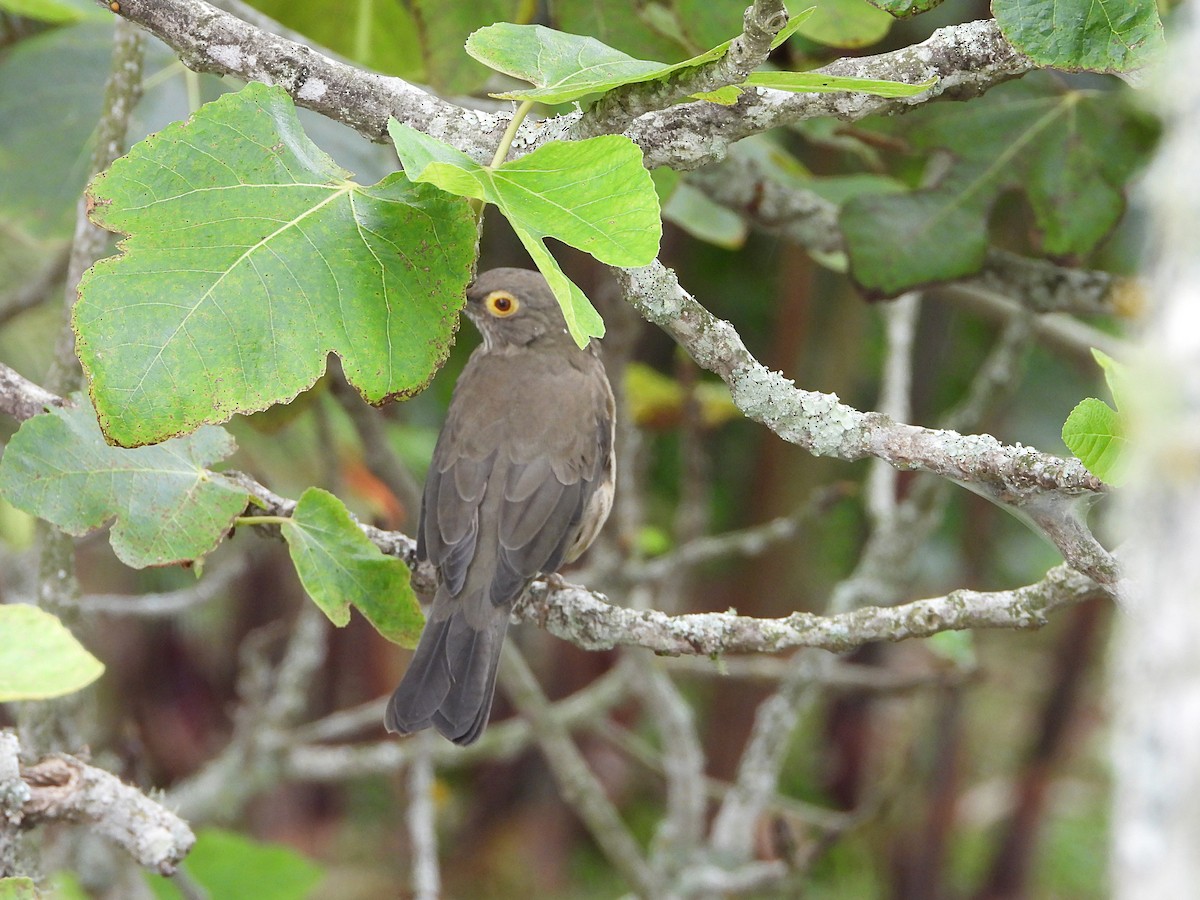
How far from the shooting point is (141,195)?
5.90ft

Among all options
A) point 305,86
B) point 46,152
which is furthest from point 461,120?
point 46,152

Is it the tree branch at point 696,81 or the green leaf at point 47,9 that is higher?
the tree branch at point 696,81

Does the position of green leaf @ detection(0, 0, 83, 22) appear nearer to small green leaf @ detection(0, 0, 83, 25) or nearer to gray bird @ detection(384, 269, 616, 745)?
small green leaf @ detection(0, 0, 83, 25)

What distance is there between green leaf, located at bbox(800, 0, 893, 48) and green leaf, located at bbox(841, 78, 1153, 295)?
360 millimetres

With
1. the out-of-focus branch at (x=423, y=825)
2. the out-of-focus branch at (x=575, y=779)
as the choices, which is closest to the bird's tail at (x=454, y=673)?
the out-of-focus branch at (x=575, y=779)

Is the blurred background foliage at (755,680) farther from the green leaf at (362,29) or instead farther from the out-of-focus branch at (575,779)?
the green leaf at (362,29)

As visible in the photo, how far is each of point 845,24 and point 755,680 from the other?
3.31 m

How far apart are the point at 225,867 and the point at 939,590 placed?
4496 mm

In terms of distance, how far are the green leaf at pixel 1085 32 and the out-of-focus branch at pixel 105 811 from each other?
178 centimetres

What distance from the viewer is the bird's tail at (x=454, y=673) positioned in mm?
2812

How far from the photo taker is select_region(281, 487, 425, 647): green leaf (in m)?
Answer: 2.01

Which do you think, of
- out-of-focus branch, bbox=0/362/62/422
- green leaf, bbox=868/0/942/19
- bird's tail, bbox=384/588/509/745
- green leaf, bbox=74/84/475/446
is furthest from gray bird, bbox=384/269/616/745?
green leaf, bbox=868/0/942/19

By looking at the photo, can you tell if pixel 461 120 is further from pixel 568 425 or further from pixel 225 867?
pixel 225 867

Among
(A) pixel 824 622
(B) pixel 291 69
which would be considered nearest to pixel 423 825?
(A) pixel 824 622
